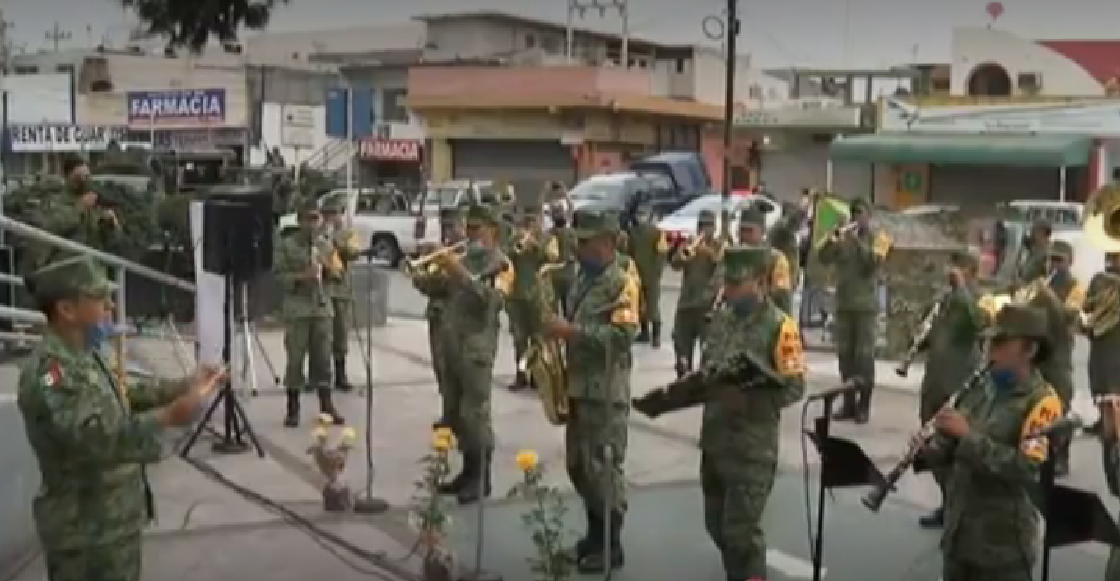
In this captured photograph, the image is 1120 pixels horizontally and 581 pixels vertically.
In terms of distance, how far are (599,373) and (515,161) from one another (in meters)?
37.9

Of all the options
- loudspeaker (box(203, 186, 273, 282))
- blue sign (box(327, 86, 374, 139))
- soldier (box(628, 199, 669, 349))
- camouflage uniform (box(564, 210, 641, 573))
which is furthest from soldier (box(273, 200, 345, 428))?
soldier (box(628, 199, 669, 349))

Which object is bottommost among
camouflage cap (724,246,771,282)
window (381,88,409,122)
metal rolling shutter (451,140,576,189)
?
camouflage cap (724,246,771,282)

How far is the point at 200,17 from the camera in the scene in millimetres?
27422

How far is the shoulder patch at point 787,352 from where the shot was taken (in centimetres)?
640

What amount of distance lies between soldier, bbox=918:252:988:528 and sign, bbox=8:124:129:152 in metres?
28.5

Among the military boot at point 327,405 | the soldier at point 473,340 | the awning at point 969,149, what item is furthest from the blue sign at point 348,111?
the awning at point 969,149

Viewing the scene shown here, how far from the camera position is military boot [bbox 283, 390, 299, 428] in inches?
462

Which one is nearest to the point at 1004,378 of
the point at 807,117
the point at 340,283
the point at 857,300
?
the point at 857,300

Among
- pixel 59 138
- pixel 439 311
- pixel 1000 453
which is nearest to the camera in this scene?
pixel 1000 453

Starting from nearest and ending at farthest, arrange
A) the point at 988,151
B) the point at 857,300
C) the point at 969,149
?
the point at 857,300, the point at 988,151, the point at 969,149

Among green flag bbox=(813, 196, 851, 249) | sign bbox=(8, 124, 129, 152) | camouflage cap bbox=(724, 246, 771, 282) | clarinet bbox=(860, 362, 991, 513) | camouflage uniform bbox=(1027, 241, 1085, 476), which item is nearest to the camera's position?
clarinet bbox=(860, 362, 991, 513)

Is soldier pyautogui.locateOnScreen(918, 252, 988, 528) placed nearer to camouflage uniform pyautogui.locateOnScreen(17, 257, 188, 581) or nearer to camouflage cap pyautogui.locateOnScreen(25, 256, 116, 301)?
camouflage uniform pyautogui.locateOnScreen(17, 257, 188, 581)

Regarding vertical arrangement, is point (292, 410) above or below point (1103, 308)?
below

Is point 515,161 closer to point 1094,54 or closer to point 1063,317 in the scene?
point 1094,54
